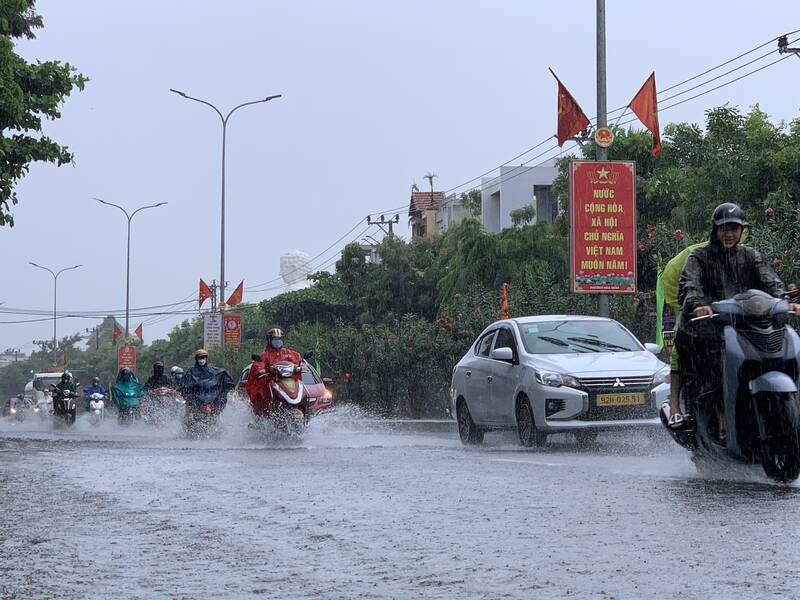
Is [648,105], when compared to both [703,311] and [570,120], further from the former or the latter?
[703,311]

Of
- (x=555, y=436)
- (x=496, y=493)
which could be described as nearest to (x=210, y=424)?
(x=555, y=436)

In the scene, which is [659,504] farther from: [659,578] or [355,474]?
[355,474]

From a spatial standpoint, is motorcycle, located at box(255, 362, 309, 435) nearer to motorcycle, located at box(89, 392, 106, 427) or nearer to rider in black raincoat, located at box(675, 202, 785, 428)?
rider in black raincoat, located at box(675, 202, 785, 428)

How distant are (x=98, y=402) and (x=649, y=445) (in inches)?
973

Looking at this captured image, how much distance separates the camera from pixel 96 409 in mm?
38812

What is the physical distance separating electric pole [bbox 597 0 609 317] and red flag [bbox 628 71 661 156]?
141 inches

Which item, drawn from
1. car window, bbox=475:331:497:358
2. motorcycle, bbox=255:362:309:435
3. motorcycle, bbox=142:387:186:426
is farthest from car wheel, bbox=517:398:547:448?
motorcycle, bbox=142:387:186:426

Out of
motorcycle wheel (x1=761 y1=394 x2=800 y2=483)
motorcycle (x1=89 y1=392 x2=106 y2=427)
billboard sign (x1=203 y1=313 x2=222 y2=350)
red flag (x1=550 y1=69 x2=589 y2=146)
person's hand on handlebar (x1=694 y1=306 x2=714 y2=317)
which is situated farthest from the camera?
billboard sign (x1=203 y1=313 x2=222 y2=350)

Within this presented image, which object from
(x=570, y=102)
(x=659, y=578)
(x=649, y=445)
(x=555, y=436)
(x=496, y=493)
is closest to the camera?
(x=659, y=578)

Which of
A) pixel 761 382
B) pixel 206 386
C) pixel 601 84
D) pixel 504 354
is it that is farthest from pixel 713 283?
pixel 601 84

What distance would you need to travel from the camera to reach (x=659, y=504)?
8828mm

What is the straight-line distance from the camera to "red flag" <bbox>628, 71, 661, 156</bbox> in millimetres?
32656

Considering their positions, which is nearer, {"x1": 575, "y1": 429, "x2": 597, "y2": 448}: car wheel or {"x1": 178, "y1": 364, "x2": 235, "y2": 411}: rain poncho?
{"x1": 575, "y1": 429, "x2": 597, "y2": 448}: car wheel

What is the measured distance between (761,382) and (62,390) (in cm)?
3163
